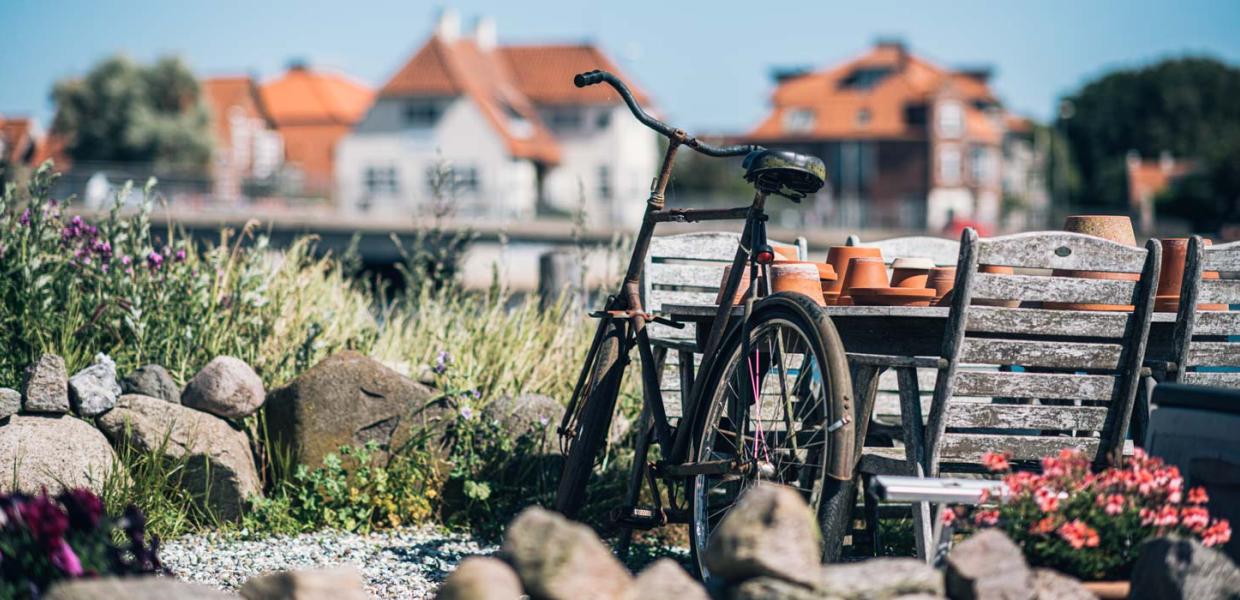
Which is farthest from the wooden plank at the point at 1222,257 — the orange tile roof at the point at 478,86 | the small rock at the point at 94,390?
the orange tile roof at the point at 478,86

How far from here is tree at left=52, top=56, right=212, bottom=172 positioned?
212 ft

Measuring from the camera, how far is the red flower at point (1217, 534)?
10.0 feet

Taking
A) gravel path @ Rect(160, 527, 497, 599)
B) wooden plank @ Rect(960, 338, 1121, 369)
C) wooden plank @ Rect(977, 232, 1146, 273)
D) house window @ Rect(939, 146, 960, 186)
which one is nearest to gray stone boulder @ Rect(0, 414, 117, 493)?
gravel path @ Rect(160, 527, 497, 599)

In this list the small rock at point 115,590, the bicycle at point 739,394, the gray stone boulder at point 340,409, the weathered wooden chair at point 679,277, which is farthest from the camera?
the gray stone boulder at point 340,409

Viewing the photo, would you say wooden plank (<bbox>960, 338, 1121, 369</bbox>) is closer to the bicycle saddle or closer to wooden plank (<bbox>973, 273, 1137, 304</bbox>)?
wooden plank (<bbox>973, 273, 1137, 304</bbox>)

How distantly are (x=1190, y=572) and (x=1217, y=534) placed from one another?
14.1 inches

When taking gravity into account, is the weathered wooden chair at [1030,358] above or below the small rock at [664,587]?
above

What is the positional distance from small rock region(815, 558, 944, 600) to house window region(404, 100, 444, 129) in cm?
5986

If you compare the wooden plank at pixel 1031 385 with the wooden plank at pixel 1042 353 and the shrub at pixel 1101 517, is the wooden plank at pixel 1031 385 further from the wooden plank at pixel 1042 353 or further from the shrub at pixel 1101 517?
the shrub at pixel 1101 517

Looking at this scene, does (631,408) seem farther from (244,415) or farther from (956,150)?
(956,150)

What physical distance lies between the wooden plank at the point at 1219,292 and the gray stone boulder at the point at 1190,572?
63.1 inches

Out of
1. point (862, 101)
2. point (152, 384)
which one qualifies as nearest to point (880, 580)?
point (152, 384)

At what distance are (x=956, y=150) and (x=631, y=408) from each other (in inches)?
2786

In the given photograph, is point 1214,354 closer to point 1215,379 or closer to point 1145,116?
point 1215,379
